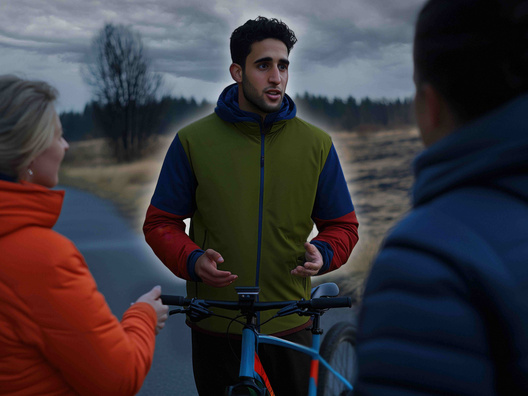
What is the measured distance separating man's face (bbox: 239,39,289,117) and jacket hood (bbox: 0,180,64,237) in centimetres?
145

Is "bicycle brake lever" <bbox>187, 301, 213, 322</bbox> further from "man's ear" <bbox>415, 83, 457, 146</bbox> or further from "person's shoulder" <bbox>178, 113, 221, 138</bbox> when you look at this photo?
"man's ear" <bbox>415, 83, 457, 146</bbox>

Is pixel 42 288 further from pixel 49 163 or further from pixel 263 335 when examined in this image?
pixel 263 335

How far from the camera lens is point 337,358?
3338mm

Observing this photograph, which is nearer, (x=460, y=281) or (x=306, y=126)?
(x=460, y=281)

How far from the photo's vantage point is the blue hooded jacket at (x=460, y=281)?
32.2 inches

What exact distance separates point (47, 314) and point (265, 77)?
171cm

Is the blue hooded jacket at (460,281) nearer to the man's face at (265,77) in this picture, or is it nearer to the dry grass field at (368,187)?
the man's face at (265,77)

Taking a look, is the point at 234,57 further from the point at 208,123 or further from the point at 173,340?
the point at 173,340

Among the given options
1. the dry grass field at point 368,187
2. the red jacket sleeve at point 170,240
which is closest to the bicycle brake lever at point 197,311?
the red jacket sleeve at point 170,240

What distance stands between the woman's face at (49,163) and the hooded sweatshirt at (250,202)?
1.08 metres

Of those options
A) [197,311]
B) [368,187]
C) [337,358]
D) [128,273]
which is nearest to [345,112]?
[368,187]

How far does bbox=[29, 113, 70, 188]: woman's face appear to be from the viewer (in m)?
1.47

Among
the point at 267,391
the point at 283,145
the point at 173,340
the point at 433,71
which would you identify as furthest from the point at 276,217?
the point at 173,340

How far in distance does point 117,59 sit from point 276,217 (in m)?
9.65
